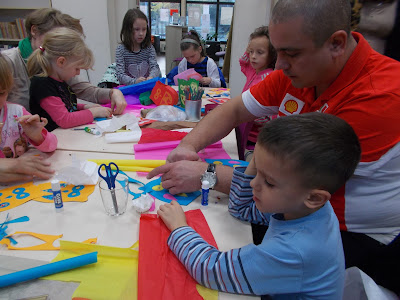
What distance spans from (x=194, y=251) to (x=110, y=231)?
0.28 m

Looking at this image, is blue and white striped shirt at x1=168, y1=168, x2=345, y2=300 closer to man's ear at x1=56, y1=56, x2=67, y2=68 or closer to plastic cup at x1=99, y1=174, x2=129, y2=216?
plastic cup at x1=99, y1=174, x2=129, y2=216

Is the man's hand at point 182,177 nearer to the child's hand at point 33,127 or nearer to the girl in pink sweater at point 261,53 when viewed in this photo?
the child's hand at point 33,127

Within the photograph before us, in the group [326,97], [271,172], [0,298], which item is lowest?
[0,298]

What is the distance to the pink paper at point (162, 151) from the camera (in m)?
1.35

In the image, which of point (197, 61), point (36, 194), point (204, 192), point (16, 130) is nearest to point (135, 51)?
point (197, 61)

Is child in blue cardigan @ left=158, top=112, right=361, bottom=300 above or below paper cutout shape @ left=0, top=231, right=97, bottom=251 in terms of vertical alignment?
above

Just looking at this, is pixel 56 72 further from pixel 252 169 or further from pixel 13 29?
pixel 13 29

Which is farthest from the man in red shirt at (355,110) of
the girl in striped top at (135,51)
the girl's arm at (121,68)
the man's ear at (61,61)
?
the girl in striped top at (135,51)

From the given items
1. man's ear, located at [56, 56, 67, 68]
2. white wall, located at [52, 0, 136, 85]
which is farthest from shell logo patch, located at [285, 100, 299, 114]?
white wall, located at [52, 0, 136, 85]

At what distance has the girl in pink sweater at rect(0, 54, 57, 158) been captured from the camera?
124 centimetres

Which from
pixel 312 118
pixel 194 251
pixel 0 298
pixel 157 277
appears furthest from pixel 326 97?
pixel 0 298

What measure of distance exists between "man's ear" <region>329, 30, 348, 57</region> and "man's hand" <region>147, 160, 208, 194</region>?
60cm

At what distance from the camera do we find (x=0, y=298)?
0.63 metres

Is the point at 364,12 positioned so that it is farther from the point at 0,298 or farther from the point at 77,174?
the point at 0,298
